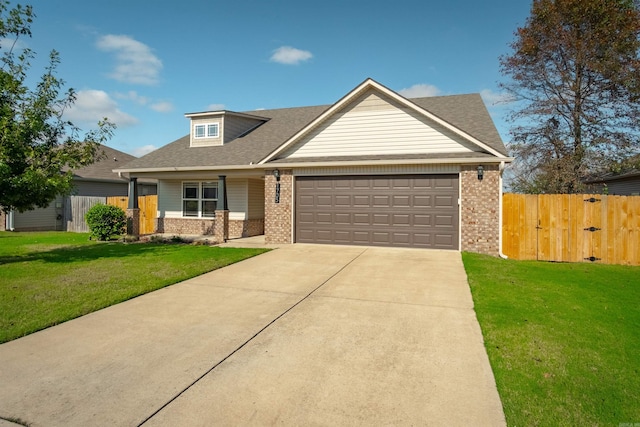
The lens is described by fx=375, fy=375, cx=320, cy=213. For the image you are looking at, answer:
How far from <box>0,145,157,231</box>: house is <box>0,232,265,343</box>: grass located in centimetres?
710

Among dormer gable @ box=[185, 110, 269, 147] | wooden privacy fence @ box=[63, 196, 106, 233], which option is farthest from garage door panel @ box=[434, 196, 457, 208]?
wooden privacy fence @ box=[63, 196, 106, 233]

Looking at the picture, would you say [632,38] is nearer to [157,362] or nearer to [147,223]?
[157,362]

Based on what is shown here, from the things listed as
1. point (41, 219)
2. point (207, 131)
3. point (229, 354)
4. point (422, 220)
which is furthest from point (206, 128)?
point (229, 354)

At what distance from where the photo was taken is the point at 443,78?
19.1 m

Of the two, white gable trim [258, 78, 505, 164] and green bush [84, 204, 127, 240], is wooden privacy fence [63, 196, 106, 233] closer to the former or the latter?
green bush [84, 204, 127, 240]

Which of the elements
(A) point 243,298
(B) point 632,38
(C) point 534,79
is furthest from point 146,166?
(B) point 632,38

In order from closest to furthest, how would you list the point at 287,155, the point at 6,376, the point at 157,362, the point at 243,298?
the point at 6,376
the point at 157,362
the point at 243,298
the point at 287,155

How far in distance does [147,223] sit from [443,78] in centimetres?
1682

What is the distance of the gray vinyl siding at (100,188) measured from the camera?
23156 mm

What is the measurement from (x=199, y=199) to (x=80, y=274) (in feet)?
31.3

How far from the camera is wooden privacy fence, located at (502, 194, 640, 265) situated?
1049 cm

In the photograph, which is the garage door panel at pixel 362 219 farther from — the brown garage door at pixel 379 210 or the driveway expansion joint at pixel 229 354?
the driveway expansion joint at pixel 229 354

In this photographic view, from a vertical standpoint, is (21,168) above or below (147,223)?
above

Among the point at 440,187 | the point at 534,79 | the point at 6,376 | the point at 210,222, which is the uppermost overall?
the point at 534,79
